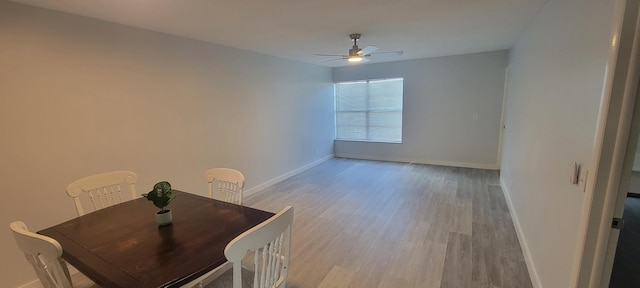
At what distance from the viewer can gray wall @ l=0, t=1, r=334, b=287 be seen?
2053 millimetres

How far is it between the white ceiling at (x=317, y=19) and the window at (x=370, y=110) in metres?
2.31

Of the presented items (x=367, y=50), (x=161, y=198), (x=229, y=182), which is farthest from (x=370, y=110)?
(x=161, y=198)

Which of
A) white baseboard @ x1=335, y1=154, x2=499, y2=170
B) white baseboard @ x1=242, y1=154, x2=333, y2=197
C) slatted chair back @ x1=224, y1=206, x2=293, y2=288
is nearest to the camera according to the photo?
slatted chair back @ x1=224, y1=206, x2=293, y2=288

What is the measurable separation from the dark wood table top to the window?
5027mm

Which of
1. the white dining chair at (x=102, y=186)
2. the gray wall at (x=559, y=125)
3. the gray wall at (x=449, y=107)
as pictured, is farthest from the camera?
the gray wall at (x=449, y=107)

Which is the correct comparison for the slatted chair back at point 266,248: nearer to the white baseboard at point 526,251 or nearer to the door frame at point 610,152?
the door frame at point 610,152

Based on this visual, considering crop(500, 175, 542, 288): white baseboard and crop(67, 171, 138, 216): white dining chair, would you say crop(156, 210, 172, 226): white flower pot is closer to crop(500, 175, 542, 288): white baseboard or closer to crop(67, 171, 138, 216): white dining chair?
crop(67, 171, 138, 216): white dining chair

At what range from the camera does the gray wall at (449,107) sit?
16.7 feet

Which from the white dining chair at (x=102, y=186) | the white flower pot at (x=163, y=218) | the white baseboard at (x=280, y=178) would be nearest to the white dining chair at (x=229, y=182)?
the white flower pot at (x=163, y=218)

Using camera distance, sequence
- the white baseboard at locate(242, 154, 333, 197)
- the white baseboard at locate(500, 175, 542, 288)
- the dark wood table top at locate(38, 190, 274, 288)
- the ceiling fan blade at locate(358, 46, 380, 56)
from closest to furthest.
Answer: the dark wood table top at locate(38, 190, 274, 288) < the white baseboard at locate(500, 175, 542, 288) < the ceiling fan blade at locate(358, 46, 380, 56) < the white baseboard at locate(242, 154, 333, 197)

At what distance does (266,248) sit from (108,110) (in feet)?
7.99

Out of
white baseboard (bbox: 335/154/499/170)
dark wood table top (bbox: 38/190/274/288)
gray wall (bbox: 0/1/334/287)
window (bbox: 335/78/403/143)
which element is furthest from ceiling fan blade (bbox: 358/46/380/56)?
white baseboard (bbox: 335/154/499/170)

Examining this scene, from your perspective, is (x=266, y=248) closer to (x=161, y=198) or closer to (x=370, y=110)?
(x=161, y=198)

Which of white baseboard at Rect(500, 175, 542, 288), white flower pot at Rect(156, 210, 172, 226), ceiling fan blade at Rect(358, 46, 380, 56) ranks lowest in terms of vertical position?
white baseboard at Rect(500, 175, 542, 288)
